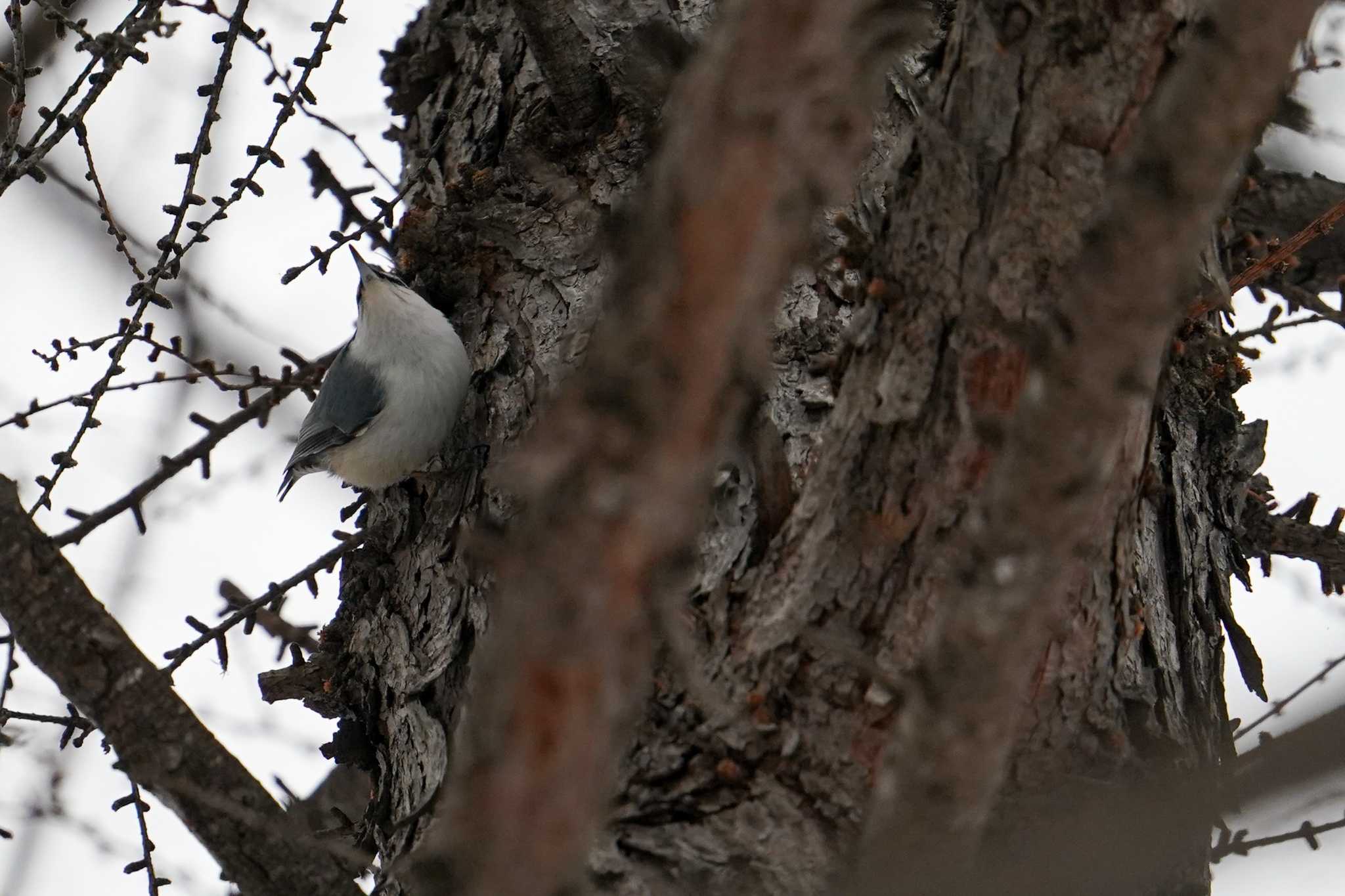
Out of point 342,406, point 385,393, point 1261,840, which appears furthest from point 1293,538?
point 342,406

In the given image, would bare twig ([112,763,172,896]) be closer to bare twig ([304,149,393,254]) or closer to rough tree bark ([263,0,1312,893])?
rough tree bark ([263,0,1312,893])

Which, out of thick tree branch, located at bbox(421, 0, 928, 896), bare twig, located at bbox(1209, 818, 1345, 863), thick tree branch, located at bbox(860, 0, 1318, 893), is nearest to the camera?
thick tree branch, located at bbox(421, 0, 928, 896)

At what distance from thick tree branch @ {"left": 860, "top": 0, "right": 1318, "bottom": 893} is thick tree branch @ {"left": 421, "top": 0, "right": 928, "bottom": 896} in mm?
341

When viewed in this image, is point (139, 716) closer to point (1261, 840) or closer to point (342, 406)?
point (1261, 840)

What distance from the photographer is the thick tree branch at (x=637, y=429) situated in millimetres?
937

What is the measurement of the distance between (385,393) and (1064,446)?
7.87 feet

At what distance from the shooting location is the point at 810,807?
169 centimetres

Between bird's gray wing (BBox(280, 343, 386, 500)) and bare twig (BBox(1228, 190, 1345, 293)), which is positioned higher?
bird's gray wing (BBox(280, 343, 386, 500))

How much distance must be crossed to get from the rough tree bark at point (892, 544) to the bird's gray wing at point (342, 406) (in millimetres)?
976

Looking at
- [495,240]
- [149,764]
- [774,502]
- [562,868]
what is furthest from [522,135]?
[562,868]

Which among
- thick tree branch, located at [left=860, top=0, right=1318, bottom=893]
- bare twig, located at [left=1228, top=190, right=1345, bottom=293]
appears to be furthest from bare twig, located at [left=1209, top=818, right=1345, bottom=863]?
bare twig, located at [left=1228, top=190, right=1345, bottom=293]

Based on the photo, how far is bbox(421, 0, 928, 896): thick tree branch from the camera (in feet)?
3.07

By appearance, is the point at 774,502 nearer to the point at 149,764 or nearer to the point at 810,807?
the point at 810,807

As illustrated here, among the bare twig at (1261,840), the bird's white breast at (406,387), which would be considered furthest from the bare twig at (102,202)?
the bare twig at (1261,840)
